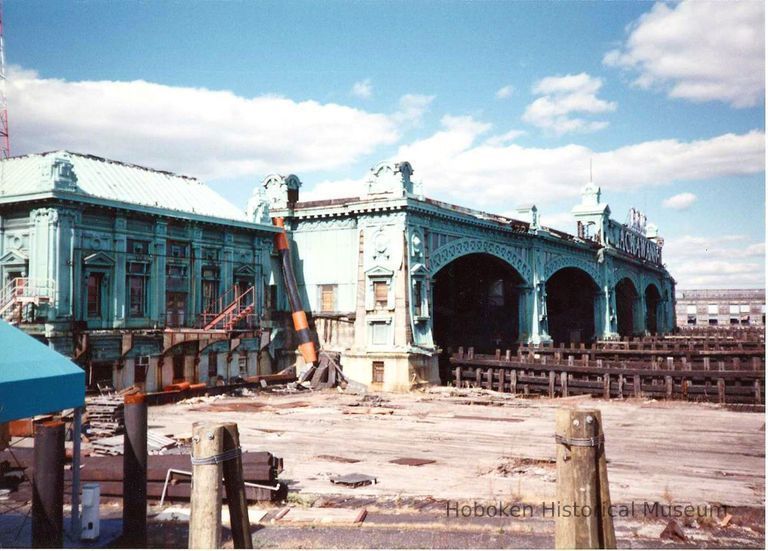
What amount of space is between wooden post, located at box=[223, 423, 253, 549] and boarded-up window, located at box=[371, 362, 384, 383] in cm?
2744

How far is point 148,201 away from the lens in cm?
3142

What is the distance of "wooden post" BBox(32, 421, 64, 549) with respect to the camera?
860cm

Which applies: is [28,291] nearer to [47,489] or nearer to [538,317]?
[47,489]

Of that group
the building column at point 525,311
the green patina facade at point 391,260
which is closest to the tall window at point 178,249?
the green patina facade at point 391,260

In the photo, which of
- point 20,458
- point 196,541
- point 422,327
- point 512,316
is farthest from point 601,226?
point 196,541

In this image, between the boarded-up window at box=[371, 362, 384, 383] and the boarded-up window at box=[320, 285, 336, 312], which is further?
the boarded-up window at box=[320, 285, 336, 312]

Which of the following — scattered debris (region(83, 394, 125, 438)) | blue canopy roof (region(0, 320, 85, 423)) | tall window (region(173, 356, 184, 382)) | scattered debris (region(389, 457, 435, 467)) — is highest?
blue canopy roof (region(0, 320, 85, 423))

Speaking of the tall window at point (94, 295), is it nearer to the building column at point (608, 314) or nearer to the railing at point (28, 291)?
the railing at point (28, 291)

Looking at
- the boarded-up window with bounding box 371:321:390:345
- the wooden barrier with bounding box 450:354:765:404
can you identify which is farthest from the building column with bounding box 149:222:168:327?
the wooden barrier with bounding box 450:354:765:404

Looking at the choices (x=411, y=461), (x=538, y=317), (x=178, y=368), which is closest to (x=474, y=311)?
(x=538, y=317)

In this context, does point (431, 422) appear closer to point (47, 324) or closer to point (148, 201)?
point (47, 324)

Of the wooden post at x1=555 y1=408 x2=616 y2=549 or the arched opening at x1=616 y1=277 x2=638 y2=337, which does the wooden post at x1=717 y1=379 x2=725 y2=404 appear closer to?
the wooden post at x1=555 y1=408 x2=616 y2=549

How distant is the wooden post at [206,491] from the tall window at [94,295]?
22.9 meters

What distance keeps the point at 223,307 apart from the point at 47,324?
9477 millimetres
